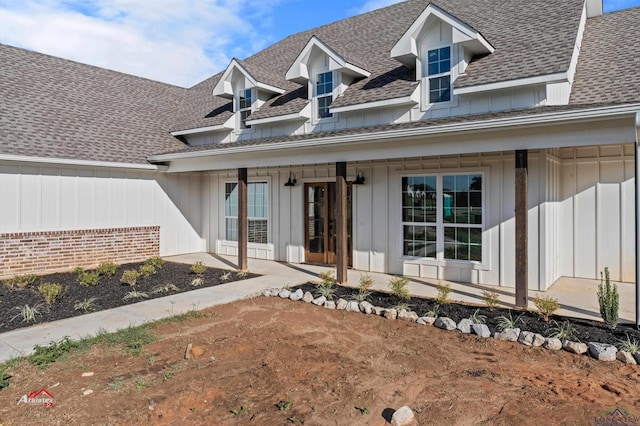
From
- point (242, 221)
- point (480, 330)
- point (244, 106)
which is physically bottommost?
point (480, 330)

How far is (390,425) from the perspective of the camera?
3525 mm

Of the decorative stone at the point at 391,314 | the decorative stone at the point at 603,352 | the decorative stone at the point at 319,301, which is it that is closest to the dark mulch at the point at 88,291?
the decorative stone at the point at 319,301

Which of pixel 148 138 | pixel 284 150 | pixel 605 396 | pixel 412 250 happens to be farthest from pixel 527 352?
pixel 148 138

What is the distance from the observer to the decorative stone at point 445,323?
6.07 meters

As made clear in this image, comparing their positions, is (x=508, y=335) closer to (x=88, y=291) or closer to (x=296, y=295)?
(x=296, y=295)

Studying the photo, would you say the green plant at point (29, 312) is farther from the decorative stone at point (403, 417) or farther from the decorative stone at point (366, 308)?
the decorative stone at point (403, 417)

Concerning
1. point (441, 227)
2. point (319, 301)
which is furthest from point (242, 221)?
point (441, 227)

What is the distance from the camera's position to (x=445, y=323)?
6.12 m

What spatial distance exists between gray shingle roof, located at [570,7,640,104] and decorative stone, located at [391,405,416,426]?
6212 mm

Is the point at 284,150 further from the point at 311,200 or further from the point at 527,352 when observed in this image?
the point at 527,352

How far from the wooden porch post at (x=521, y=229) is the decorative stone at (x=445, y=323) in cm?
162

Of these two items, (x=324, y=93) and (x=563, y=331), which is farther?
(x=324, y=93)

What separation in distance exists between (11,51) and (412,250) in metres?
14.3

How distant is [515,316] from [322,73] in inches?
312
